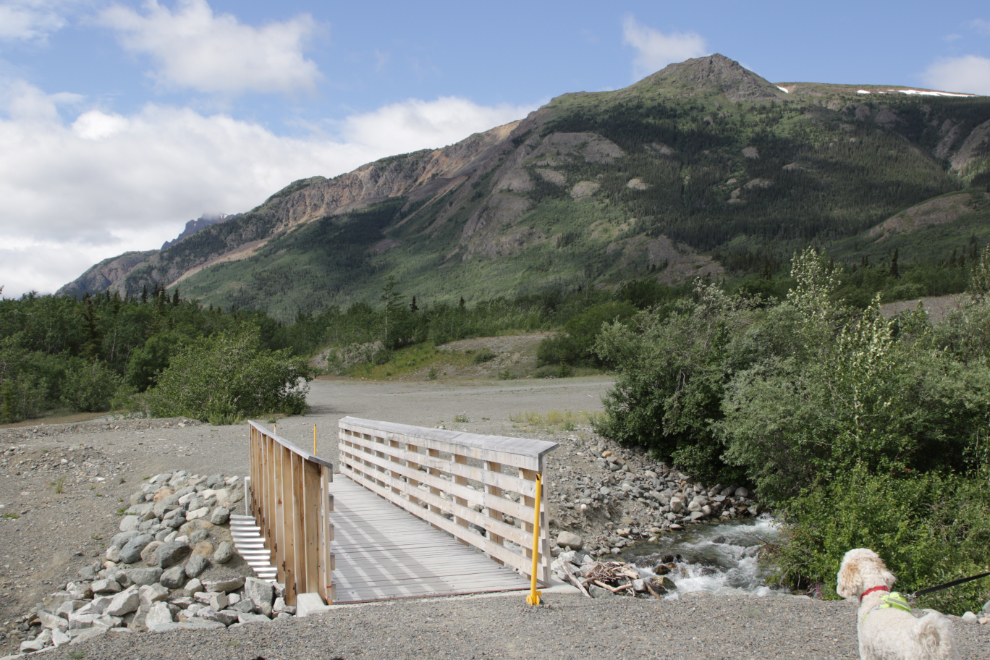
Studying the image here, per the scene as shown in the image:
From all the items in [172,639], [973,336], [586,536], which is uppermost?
[973,336]

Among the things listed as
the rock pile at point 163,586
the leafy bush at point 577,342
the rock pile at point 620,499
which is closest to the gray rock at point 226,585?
the rock pile at point 163,586

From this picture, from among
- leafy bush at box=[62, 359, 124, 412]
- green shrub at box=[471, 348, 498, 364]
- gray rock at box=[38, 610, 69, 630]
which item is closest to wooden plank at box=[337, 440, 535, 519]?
gray rock at box=[38, 610, 69, 630]

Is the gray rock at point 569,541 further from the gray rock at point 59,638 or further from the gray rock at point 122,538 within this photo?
the gray rock at point 59,638

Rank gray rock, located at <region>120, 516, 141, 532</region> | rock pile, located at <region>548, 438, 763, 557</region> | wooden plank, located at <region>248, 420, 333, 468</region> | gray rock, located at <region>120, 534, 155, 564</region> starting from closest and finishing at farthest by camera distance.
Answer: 1. wooden plank, located at <region>248, 420, 333, 468</region>
2. gray rock, located at <region>120, 534, 155, 564</region>
3. gray rock, located at <region>120, 516, 141, 532</region>
4. rock pile, located at <region>548, 438, 763, 557</region>

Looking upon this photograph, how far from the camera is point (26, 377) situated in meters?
34.3

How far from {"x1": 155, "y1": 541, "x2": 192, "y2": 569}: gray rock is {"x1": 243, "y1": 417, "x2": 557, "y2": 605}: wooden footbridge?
66 centimetres

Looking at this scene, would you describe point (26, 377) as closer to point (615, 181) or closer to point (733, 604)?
point (733, 604)

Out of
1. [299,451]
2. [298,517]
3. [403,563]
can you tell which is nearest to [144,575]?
[298,517]

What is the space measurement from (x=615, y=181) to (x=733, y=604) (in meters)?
171

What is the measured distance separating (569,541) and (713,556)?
251 centimetres

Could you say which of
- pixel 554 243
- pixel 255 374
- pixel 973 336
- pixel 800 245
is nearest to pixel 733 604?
pixel 973 336

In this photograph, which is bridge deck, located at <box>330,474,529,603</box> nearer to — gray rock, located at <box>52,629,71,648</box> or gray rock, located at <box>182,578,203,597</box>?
gray rock, located at <box>182,578,203,597</box>

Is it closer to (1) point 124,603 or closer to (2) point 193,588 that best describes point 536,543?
(2) point 193,588

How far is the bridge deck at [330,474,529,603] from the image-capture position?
18.6 ft
